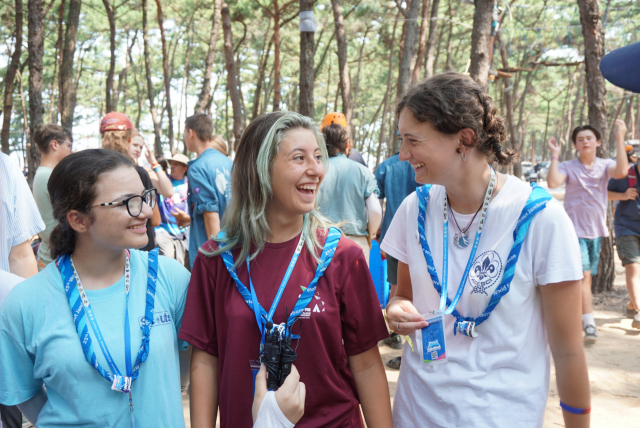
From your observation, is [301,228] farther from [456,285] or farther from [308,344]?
[456,285]

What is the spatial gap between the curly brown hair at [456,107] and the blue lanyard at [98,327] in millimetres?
1154

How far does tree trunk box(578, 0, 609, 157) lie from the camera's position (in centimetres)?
720

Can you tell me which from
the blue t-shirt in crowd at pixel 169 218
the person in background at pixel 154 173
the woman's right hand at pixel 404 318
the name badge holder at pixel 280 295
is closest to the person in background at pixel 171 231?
the blue t-shirt in crowd at pixel 169 218

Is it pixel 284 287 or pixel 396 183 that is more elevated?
Answer: pixel 396 183

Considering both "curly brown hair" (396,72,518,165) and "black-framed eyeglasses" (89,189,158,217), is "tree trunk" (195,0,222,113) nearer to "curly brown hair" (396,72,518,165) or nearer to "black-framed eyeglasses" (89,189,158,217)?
"black-framed eyeglasses" (89,189,158,217)

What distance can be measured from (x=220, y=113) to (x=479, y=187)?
45.8 meters

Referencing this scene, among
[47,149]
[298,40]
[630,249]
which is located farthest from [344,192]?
[298,40]

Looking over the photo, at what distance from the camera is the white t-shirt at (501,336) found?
1.68 meters

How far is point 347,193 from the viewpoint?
16.2 feet

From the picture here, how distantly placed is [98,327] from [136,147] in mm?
3479

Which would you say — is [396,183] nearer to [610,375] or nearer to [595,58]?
[610,375]

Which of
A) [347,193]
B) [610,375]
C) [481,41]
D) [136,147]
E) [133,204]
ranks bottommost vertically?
[610,375]

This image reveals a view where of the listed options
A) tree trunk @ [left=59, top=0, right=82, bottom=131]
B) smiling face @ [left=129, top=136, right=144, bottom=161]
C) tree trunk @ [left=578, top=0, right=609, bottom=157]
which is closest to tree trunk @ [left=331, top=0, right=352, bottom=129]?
tree trunk @ [left=59, top=0, right=82, bottom=131]

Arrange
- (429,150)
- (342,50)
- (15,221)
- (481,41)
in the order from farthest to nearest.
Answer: (342,50) < (481,41) < (15,221) < (429,150)
